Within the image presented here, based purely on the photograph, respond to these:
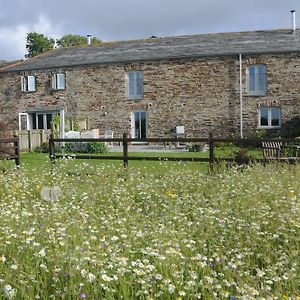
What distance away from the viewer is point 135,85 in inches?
1171

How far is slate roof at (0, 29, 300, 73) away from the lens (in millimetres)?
27578

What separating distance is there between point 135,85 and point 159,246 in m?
26.0

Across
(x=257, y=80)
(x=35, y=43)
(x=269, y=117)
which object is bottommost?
(x=269, y=117)

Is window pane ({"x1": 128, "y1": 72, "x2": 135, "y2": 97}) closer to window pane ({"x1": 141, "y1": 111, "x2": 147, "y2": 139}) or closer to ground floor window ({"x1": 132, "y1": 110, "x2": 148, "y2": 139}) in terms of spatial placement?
ground floor window ({"x1": 132, "y1": 110, "x2": 148, "y2": 139})

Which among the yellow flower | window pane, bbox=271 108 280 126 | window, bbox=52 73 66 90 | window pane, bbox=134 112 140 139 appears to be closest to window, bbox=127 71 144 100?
window pane, bbox=134 112 140 139

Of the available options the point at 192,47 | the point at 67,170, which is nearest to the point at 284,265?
the point at 67,170

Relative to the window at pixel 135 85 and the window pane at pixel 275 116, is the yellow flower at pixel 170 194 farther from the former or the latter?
the window at pixel 135 85

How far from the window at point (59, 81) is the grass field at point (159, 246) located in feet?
78.6

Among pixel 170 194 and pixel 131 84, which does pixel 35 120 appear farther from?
pixel 170 194

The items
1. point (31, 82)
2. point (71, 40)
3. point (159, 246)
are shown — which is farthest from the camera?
point (71, 40)

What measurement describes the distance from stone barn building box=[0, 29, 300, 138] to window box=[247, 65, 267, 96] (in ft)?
0.20

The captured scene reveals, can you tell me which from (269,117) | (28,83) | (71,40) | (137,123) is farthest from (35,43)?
(269,117)

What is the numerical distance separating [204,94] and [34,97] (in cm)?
1274

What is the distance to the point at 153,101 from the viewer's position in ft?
95.8
